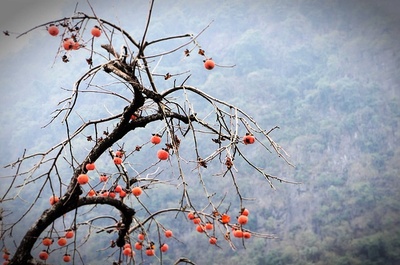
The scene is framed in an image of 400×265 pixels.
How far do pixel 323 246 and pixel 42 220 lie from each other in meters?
19.8

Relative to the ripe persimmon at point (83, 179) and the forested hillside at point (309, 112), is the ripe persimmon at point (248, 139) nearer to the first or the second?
the ripe persimmon at point (83, 179)

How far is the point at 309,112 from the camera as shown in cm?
3089

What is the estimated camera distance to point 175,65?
37.8 metres

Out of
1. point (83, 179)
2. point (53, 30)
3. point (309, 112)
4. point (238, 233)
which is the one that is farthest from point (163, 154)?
point (309, 112)

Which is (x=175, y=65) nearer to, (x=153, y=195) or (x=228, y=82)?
(x=228, y=82)

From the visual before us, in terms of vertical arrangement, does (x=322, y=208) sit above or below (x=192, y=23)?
below

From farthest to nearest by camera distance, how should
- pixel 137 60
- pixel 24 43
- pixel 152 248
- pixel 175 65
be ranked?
pixel 24 43 < pixel 175 65 < pixel 152 248 < pixel 137 60

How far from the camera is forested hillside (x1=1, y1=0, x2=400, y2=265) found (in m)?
20.5

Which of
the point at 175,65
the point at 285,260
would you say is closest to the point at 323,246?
the point at 285,260

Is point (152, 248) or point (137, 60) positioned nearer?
point (137, 60)

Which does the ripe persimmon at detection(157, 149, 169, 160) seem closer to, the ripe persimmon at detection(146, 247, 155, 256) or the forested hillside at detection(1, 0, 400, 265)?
the ripe persimmon at detection(146, 247, 155, 256)

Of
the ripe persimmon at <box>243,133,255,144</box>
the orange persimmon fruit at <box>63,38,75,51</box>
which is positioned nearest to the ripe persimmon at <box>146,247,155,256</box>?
the ripe persimmon at <box>243,133,255,144</box>

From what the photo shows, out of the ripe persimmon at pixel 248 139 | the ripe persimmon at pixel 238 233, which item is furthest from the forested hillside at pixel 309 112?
the ripe persimmon at pixel 248 139

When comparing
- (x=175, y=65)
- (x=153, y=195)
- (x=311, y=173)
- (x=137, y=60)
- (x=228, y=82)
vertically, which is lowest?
(x=137, y=60)
